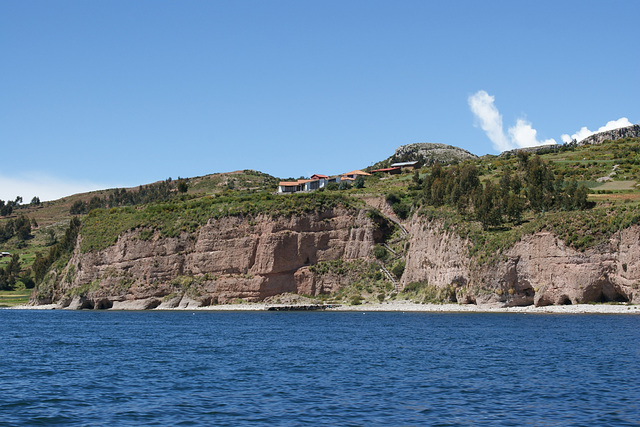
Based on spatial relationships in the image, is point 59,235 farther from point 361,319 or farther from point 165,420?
point 165,420

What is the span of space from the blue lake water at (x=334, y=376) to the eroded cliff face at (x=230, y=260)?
118 feet

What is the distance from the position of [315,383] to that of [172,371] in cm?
785

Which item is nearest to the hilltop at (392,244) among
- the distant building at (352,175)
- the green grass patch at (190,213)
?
the green grass patch at (190,213)

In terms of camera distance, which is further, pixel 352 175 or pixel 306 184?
pixel 352 175

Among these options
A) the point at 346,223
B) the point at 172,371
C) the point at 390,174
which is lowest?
the point at 172,371

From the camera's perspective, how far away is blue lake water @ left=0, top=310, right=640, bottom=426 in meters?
21.1

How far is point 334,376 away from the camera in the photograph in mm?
29078

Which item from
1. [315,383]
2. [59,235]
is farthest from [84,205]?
[315,383]

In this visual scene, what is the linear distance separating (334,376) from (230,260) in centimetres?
6407

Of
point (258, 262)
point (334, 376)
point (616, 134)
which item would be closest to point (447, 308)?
point (258, 262)

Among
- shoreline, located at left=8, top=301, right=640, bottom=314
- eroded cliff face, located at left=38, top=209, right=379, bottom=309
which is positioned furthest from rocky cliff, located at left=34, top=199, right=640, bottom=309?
shoreline, located at left=8, top=301, right=640, bottom=314

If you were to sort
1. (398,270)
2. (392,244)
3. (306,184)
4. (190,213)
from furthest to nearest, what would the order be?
(306,184) < (190,213) < (392,244) < (398,270)

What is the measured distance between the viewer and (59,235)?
168 meters

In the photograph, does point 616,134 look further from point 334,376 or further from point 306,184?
point 334,376
